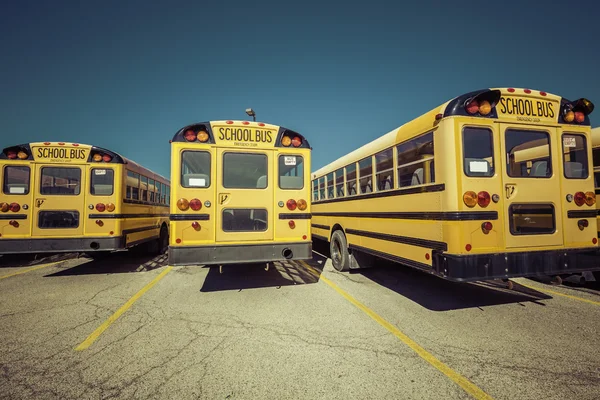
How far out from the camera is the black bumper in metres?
5.27

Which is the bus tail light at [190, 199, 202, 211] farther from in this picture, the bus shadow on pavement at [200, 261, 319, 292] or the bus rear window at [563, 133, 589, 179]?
the bus rear window at [563, 133, 589, 179]

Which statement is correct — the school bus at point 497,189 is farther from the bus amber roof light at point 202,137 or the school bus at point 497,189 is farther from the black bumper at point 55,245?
the black bumper at point 55,245

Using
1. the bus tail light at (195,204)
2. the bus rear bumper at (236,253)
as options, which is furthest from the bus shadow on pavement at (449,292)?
the bus tail light at (195,204)

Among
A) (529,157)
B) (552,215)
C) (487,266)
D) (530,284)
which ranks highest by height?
(529,157)

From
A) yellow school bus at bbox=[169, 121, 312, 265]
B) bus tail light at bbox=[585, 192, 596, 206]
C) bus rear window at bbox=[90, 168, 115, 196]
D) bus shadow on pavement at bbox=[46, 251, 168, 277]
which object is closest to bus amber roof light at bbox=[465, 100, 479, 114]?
bus tail light at bbox=[585, 192, 596, 206]

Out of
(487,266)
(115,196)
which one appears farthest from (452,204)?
(115,196)

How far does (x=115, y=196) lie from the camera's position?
5734 millimetres

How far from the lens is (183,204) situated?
4.06 metres

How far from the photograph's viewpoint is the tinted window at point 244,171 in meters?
4.34

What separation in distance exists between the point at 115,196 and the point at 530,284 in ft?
26.9

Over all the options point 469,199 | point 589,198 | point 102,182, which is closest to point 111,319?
point 102,182

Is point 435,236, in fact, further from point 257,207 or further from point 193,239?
point 193,239

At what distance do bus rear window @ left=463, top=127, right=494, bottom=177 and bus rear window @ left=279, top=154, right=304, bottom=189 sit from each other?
240cm

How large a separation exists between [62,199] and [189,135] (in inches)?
139
